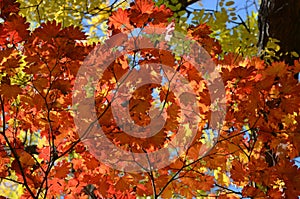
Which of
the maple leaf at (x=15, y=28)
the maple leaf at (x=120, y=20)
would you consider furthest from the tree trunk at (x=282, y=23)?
the maple leaf at (x=15, y=28)

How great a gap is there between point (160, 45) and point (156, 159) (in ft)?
2.06

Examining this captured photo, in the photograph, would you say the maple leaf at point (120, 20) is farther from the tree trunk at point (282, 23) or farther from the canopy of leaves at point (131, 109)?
the tree trunk at point (282, 23)

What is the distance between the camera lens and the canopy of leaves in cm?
183

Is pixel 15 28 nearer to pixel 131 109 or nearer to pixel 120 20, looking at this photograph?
pixel 120 20

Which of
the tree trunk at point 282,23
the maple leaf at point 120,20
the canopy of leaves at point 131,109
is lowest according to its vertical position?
the canopy of leaves at point 131,109

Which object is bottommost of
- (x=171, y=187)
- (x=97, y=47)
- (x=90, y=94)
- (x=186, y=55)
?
(x=171, y=187)

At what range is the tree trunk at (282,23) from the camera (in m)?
3.49

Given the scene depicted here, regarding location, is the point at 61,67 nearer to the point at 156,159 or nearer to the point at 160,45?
the point at 160,45

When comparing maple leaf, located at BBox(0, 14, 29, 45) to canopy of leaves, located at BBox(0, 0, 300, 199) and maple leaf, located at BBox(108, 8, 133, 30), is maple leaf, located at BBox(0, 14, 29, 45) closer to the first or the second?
canopy of leaves, located at BBox(0, 0, 300, 199)

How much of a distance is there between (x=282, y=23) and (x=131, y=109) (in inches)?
88.3

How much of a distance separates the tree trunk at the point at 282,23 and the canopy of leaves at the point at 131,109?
4.18 ft

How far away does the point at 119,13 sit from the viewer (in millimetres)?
1870

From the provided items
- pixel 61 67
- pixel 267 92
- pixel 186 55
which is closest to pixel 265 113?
pixel 267 92

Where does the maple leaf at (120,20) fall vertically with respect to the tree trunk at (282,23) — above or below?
below
